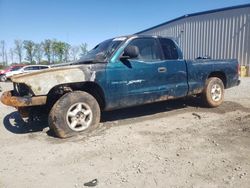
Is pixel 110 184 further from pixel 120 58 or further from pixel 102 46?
pixel 102 46

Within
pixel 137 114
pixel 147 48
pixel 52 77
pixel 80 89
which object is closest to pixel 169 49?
pixel 147 48

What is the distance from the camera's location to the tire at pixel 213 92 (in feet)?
23.2

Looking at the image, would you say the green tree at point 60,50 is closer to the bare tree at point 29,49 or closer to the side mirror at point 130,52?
the bare tree at point 29,49

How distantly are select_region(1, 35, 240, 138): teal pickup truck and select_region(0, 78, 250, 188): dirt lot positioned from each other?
1.51 feet

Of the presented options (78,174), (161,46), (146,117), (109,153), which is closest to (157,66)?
(161,46)

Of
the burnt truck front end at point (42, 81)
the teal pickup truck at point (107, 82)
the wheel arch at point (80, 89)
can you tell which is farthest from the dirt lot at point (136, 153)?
the burnt truck front end at point (42, 81)

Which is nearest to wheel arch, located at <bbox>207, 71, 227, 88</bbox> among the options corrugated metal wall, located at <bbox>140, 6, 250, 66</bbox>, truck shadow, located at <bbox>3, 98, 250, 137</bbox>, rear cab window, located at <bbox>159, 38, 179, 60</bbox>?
truck shadow, located at <bbox>3, 98, 250, 137</bbox>

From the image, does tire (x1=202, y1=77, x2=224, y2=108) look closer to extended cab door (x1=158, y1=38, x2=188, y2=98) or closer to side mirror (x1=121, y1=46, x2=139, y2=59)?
extended cab door (x1=158, y1=38, x2=188, y2=98)

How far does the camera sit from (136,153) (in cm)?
400

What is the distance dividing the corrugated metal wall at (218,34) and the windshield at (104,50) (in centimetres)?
1494

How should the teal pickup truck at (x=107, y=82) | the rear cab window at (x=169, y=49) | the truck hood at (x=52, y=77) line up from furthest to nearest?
→ the rear cab window at (x=169, y=49) → the teal pickup truck at (x=107, y=82) → the truck hood at (x=52, y=77)

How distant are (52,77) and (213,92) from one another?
4.45 meters

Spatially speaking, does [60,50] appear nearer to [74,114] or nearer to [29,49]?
[29,49]

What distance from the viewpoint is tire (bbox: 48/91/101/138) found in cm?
474
